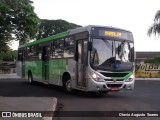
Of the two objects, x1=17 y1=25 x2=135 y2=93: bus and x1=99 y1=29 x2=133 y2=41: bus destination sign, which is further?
x1=99 y1=29 x2=133 y2=41: bus destination sign

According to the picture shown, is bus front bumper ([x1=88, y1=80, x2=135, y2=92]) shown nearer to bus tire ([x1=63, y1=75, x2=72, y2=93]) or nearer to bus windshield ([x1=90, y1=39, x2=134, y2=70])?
bus windshield ([x1=90, y1=39, x2=134, y2=70])

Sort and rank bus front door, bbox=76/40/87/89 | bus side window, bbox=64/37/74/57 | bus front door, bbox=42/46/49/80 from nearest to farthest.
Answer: bus front door, bbox=76/40/87/89 < bus side window, bbox=64/37/74/57 < bus front door, bbox=42/46/49/80

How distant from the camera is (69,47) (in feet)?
56.5

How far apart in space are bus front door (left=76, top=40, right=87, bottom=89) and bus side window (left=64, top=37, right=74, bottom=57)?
649 millimetres

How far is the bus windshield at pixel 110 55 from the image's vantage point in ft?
50.0

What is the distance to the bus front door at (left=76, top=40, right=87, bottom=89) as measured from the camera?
1561 cm

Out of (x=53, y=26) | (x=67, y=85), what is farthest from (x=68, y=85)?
(x=53, y=26)

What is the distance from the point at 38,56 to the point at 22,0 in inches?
241

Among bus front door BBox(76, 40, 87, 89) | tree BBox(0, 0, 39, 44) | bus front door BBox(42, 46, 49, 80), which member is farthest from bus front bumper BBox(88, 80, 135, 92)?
tree BBox(0, 0, 39, 44)

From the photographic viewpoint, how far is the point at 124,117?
10.3 meters

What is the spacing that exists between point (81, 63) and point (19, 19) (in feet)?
37.8

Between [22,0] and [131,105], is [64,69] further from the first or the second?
[22,0]

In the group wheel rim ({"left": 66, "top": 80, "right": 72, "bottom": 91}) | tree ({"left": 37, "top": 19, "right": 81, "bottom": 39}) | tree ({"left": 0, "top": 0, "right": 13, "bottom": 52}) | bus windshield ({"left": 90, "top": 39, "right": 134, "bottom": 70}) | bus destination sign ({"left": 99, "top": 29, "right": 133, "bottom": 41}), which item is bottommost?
wheel rim ({"left": 66, "top": 80, "right": 72, "bottom": 91})

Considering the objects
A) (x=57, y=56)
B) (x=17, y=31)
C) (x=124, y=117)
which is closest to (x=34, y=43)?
(x=17, y=31)
